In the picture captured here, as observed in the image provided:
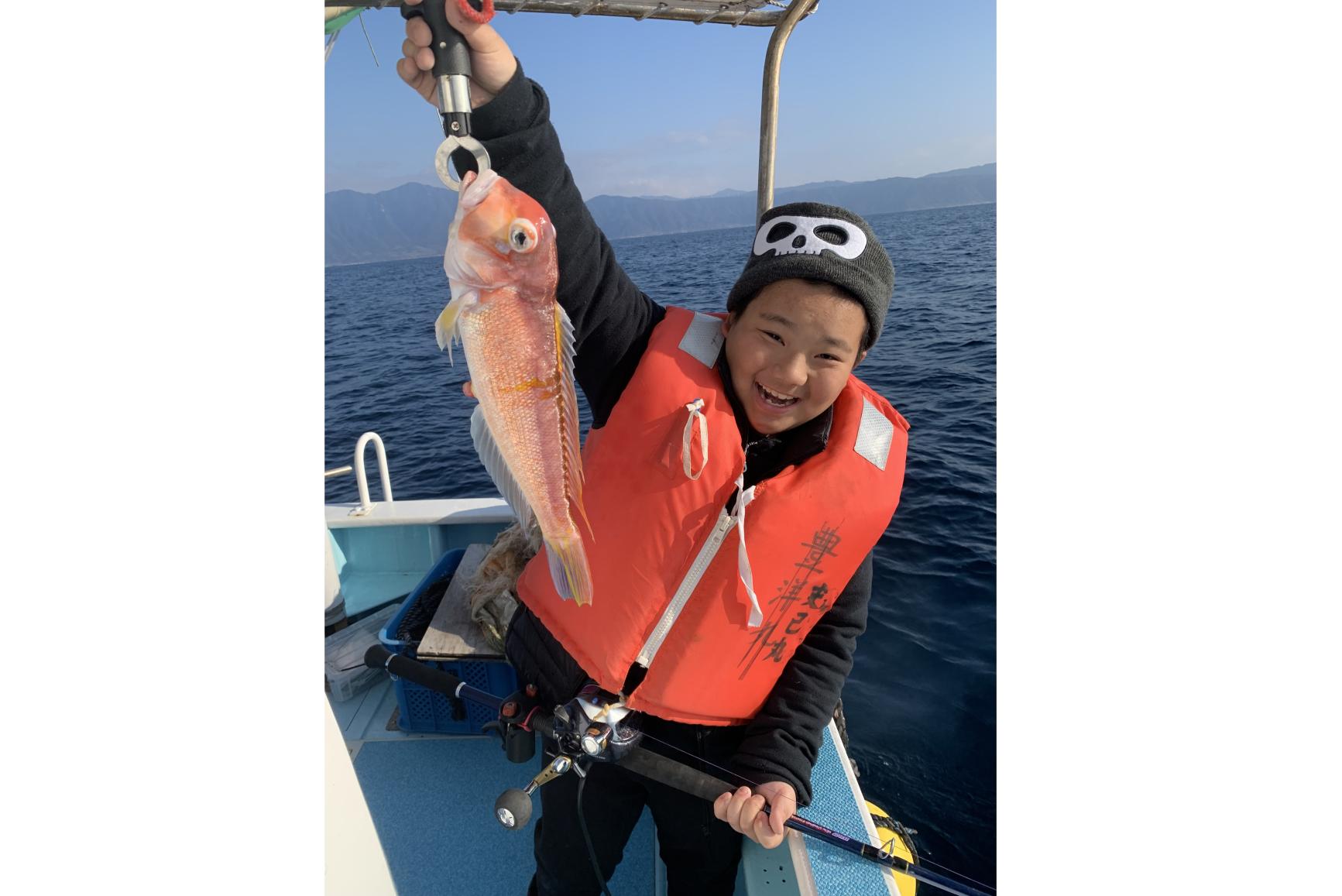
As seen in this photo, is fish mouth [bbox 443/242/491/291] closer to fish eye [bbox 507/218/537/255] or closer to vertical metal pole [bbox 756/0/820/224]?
fish eye [bbox 507/218/537/255]

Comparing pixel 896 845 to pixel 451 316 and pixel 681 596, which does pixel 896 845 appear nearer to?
pixel 681 596

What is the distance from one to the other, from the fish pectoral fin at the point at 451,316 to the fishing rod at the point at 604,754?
134 cm

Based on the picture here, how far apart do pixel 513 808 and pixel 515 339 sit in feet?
4.63

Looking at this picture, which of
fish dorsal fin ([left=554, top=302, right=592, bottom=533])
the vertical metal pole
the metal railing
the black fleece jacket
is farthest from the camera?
the metal railing

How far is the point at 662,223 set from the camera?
116438 millimetres

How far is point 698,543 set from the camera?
2.23 meters

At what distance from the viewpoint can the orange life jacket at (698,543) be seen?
2137 millimetres

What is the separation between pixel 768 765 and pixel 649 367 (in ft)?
4.40

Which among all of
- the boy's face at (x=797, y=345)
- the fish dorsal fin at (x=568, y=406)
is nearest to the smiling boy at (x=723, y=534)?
the boy's face at (x=797, y=345)

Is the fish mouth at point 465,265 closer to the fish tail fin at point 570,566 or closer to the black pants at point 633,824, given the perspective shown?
the fish tail fin at point 570,566

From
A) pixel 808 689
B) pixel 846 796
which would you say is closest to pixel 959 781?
pixel 846 796

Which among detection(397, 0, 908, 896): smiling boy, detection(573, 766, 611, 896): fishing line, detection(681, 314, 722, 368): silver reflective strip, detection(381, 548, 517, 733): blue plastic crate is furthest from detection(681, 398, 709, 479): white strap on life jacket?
detection(381, 548, 517, 733): blue plastic crate

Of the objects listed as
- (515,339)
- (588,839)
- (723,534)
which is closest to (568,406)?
(515,339)

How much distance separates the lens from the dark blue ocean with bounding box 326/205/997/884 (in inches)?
193
